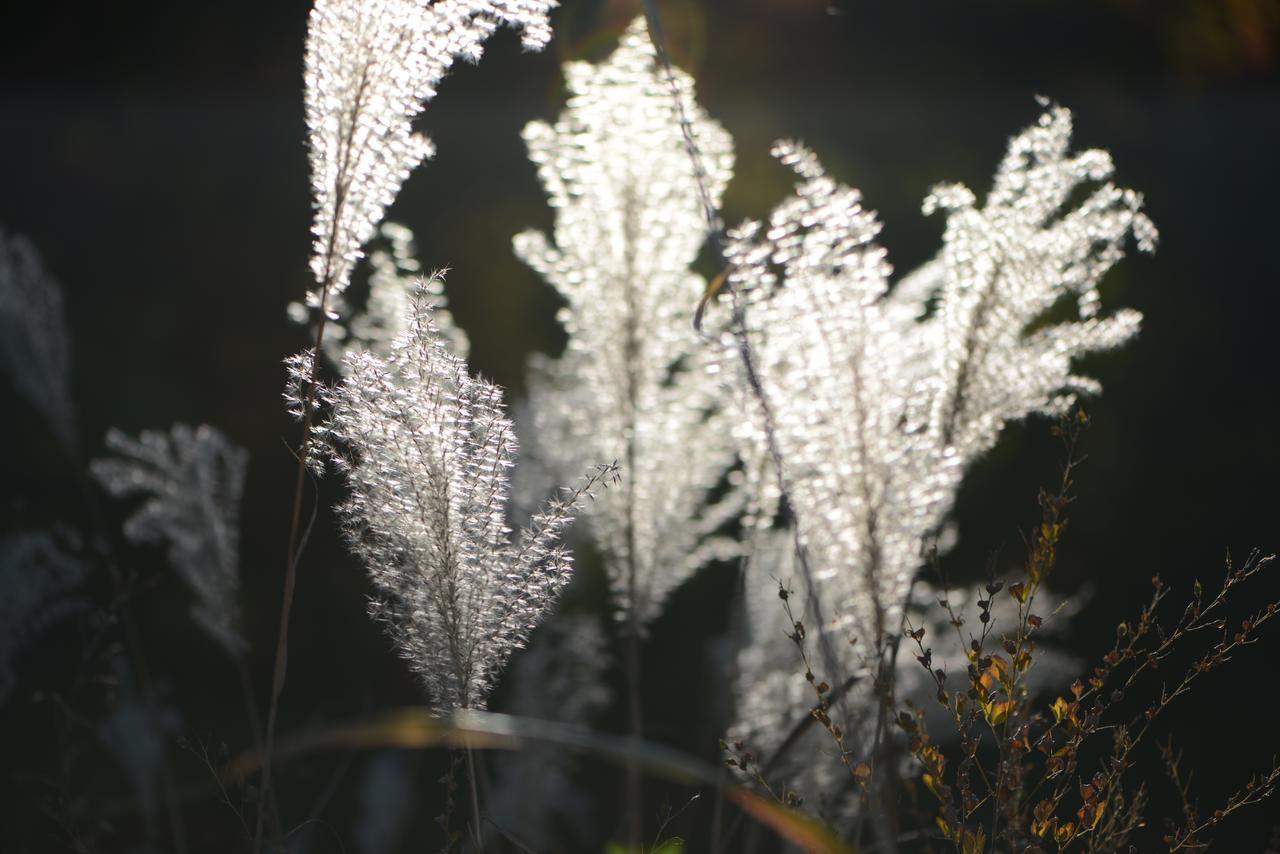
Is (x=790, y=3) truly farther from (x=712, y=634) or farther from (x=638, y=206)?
(x=638, y=206)

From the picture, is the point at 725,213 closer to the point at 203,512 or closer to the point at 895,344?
the point at 203,512

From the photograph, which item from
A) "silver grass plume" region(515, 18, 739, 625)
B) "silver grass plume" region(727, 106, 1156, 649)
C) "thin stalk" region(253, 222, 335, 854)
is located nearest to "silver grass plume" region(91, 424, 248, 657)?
"silver grass plume" region(515, 18, 739, 625)

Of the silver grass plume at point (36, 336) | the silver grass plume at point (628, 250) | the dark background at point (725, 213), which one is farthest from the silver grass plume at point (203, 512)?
the dark background at point (725, 213)

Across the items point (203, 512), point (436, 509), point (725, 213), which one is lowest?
point (436, 509)

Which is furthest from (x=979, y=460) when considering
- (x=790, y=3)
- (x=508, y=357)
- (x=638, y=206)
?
(x=790, y=3)

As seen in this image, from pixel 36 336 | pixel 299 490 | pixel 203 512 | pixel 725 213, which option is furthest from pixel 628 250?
pixel 725 213

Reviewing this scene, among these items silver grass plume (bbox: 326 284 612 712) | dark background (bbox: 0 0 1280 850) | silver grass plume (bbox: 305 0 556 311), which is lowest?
silver grass plume (bbox: 326 284 612 712)

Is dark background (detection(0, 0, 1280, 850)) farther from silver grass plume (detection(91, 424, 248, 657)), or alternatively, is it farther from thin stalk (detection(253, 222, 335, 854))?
thin stalk (detection(253, 222, 335, 854))
